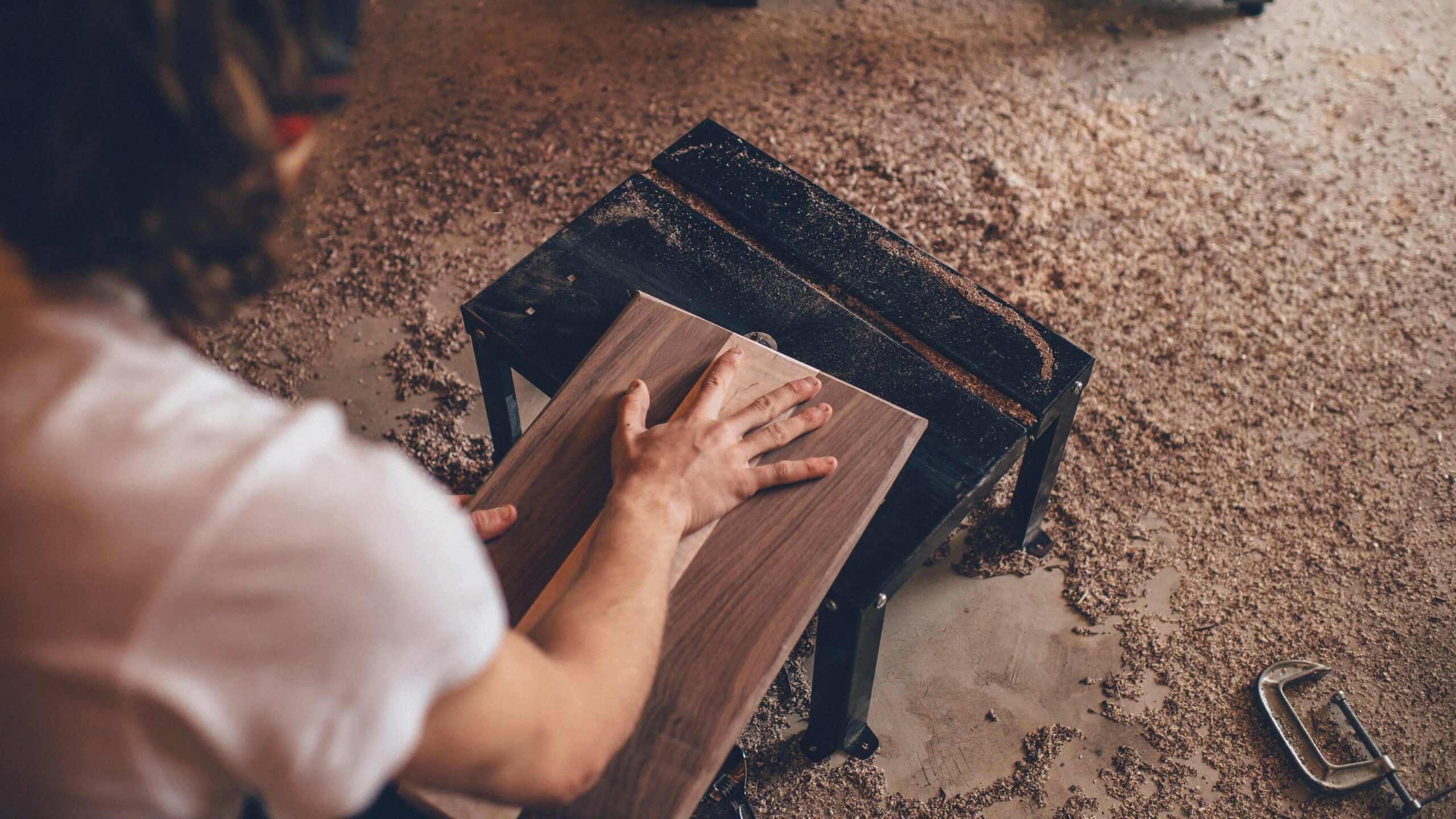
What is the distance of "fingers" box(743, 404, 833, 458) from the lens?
0.99 meters

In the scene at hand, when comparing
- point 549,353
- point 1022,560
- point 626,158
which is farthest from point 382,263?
point 1022,560

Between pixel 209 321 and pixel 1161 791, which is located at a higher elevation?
pixel 209 321

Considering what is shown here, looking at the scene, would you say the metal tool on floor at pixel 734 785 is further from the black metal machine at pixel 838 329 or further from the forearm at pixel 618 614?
the forearm at pixel 618 614

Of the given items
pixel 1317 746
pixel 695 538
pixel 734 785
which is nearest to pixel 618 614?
pixel 695 538

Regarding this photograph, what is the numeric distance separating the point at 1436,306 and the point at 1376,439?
0.41 meters

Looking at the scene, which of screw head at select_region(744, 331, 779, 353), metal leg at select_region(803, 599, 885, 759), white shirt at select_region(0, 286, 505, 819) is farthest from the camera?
screw head at select_region(744, 331, 779, 353)

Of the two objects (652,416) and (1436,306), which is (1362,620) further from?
(652,416)

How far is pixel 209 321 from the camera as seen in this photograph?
0.52m

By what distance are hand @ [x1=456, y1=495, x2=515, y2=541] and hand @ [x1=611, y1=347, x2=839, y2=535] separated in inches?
4.9

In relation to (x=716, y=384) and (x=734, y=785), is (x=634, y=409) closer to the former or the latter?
(x=716, y=384)

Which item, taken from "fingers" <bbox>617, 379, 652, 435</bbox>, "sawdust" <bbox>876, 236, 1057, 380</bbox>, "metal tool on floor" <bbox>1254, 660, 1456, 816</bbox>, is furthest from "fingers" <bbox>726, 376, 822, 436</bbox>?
"metal tool on floor" <bbox>1254, 660, 1456, 816</bbox>

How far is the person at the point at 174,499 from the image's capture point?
40cm

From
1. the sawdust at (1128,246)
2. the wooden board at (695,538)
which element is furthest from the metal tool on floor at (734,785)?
the wooden board at (695,538)

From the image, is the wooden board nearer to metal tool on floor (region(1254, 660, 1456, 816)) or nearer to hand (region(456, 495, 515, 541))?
hand (region(456, 495, 515, 541))
